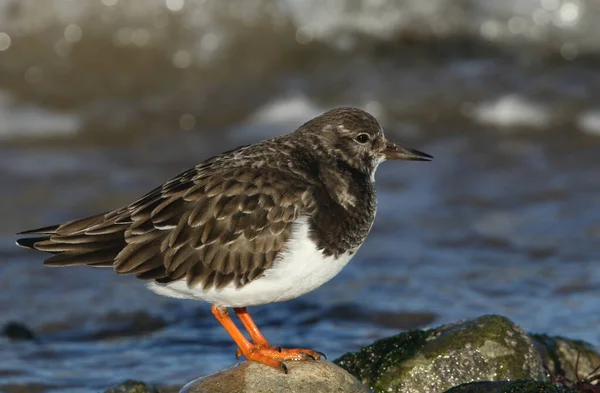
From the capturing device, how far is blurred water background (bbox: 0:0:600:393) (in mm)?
6117

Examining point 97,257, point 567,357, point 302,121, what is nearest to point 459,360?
point 567,357

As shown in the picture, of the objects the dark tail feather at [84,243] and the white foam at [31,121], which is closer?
the dark tail feather at [84,243]

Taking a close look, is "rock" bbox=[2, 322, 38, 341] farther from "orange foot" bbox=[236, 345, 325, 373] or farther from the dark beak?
the dark beak

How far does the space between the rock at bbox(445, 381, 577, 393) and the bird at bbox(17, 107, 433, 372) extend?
0.71m

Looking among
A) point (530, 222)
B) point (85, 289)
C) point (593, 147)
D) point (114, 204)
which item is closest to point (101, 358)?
point (85, 289)

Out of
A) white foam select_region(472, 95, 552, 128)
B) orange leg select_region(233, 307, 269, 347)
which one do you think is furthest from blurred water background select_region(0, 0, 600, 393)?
orange leg select_region(233, 307, 269, 347)

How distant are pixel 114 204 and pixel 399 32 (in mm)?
4387

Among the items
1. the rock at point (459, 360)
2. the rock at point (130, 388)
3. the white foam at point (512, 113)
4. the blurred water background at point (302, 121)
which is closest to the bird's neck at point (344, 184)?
the rock at point (459, 360)

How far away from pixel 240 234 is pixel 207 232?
140 millimetres

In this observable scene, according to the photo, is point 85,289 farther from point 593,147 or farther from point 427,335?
point 593,147

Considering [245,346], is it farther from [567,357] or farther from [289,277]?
[567,357]

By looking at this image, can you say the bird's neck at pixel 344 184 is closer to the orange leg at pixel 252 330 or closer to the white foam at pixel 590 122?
the orange leg at pixel 252 330

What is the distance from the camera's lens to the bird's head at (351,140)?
15.1ft

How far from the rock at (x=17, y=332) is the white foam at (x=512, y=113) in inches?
205
